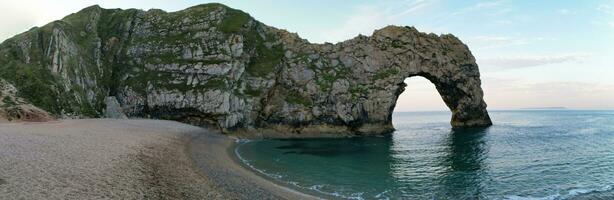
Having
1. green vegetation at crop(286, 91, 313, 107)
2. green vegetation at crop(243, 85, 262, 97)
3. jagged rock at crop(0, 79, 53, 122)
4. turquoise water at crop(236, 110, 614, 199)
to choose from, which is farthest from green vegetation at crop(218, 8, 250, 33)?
jagged rock at crop(0, 79, 53, 122)

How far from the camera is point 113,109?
3285 inches

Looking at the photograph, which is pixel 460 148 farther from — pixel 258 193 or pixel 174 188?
pixel 174 188

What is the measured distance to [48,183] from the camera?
54.5 feet

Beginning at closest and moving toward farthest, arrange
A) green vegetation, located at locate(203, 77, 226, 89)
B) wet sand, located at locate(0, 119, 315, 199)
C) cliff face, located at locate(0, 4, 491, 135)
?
1. wet sand, located at locate(0, 119, 315, 199)
2. cliff face, located at locate(0, 4, 491, 135)
3. green vegetation, located at locate(203, 77, 226, 89)

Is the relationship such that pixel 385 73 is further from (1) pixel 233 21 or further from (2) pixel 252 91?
(1) pixel 233 21

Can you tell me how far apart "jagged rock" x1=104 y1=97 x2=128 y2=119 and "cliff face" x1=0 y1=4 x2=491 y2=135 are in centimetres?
86

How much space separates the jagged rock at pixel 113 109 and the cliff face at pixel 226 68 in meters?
0.86

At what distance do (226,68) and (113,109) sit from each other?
26.3 metres

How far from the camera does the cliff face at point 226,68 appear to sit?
7975 cm

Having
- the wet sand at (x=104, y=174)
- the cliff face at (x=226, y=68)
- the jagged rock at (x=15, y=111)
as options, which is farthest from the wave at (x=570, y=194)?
the cliff face at (x=226, y=68)

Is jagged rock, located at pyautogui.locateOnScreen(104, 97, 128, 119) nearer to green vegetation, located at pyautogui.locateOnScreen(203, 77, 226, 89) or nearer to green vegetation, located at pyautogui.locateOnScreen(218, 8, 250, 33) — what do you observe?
green vegetation, located at pyautogui.locateOnScreen(203, 77, 226, 89)

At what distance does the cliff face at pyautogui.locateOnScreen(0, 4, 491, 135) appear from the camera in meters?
79.8

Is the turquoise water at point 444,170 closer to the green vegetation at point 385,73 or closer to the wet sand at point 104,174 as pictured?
the wet sand at point 104,174

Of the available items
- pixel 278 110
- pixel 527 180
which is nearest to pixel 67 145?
pixel 527 180
